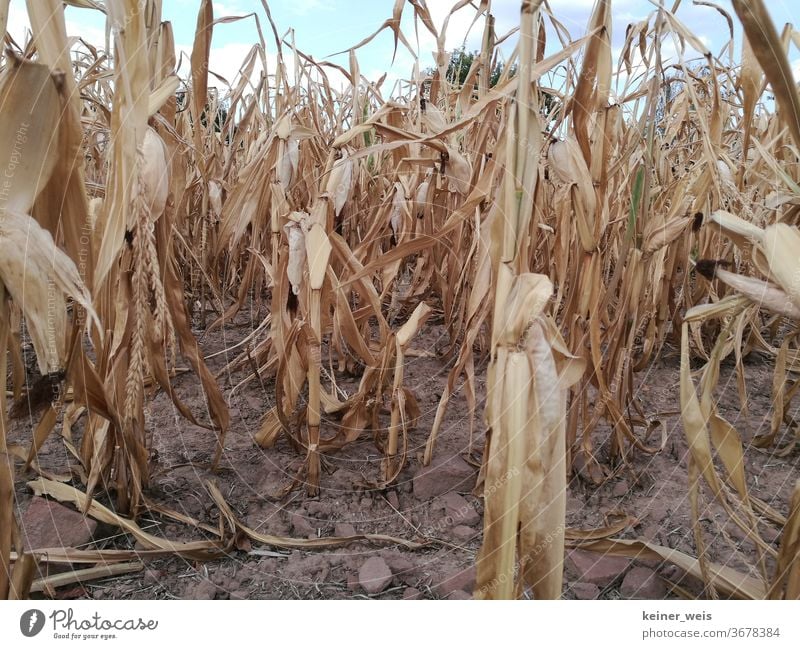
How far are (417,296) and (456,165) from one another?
1.90 feet

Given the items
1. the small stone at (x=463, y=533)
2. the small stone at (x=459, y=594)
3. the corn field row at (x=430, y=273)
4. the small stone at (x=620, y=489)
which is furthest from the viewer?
the small stone at (x=620, y=489)

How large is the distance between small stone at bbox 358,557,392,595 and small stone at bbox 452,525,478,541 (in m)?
0.13

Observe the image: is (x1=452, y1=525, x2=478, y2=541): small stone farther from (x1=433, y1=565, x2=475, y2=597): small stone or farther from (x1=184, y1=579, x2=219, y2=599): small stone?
(x1=184, y1=579, x2=219, y2=599): small stone

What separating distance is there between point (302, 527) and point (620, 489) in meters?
0.50

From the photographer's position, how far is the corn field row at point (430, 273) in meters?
0.41

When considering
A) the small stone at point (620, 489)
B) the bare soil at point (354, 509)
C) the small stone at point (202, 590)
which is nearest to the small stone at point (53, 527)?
the bare soil at point (354, 509)

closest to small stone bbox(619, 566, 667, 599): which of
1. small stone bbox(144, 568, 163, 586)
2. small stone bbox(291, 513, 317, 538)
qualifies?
small stone bbox(291, 513, 317, 538)

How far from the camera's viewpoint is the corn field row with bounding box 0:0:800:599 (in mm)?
413

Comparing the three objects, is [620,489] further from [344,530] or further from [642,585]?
[344,530]

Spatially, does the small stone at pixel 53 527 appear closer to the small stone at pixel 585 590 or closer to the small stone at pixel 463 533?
the small stone at pixel 463 533

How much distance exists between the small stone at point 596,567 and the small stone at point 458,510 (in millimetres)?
165

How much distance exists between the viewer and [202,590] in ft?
2.13

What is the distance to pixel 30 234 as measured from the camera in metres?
0.40

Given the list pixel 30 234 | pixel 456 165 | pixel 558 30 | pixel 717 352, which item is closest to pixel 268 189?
pixel 456 165
